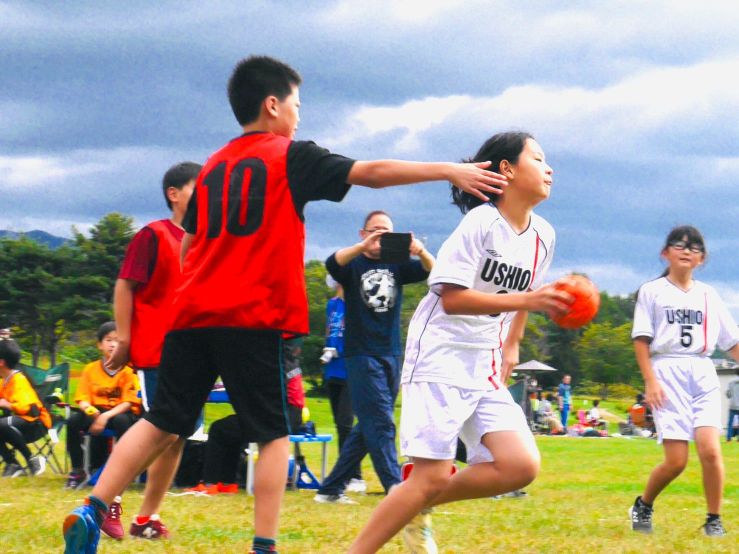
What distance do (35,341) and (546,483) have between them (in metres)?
70.6

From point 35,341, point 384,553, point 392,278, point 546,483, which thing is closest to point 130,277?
point 384,553

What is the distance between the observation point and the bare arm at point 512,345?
488 cm

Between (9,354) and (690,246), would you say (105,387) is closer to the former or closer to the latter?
(9,354)

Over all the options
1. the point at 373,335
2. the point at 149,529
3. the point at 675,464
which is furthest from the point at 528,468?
the point at 373,335

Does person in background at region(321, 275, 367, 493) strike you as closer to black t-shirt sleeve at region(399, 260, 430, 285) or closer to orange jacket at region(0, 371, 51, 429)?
black t-shirt sleeve at region(399, 260, 430, 285)

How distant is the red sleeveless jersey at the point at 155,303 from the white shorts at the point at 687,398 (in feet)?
11.1

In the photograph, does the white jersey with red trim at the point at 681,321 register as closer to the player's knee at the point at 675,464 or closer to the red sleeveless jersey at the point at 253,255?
the player's knee at the point at 675,464

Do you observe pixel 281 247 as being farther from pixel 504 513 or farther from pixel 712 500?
pixel 504 513

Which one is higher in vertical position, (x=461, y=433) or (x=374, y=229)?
(x=374, y=229)

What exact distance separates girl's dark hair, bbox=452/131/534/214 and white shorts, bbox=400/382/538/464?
85cm

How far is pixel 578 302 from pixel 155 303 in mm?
2536

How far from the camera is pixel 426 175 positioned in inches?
157

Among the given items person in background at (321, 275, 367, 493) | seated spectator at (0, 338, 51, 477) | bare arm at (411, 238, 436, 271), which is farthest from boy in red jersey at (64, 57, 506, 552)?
seated spectator at (0, 338, 51, 477)

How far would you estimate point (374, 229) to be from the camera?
8.31 metres
